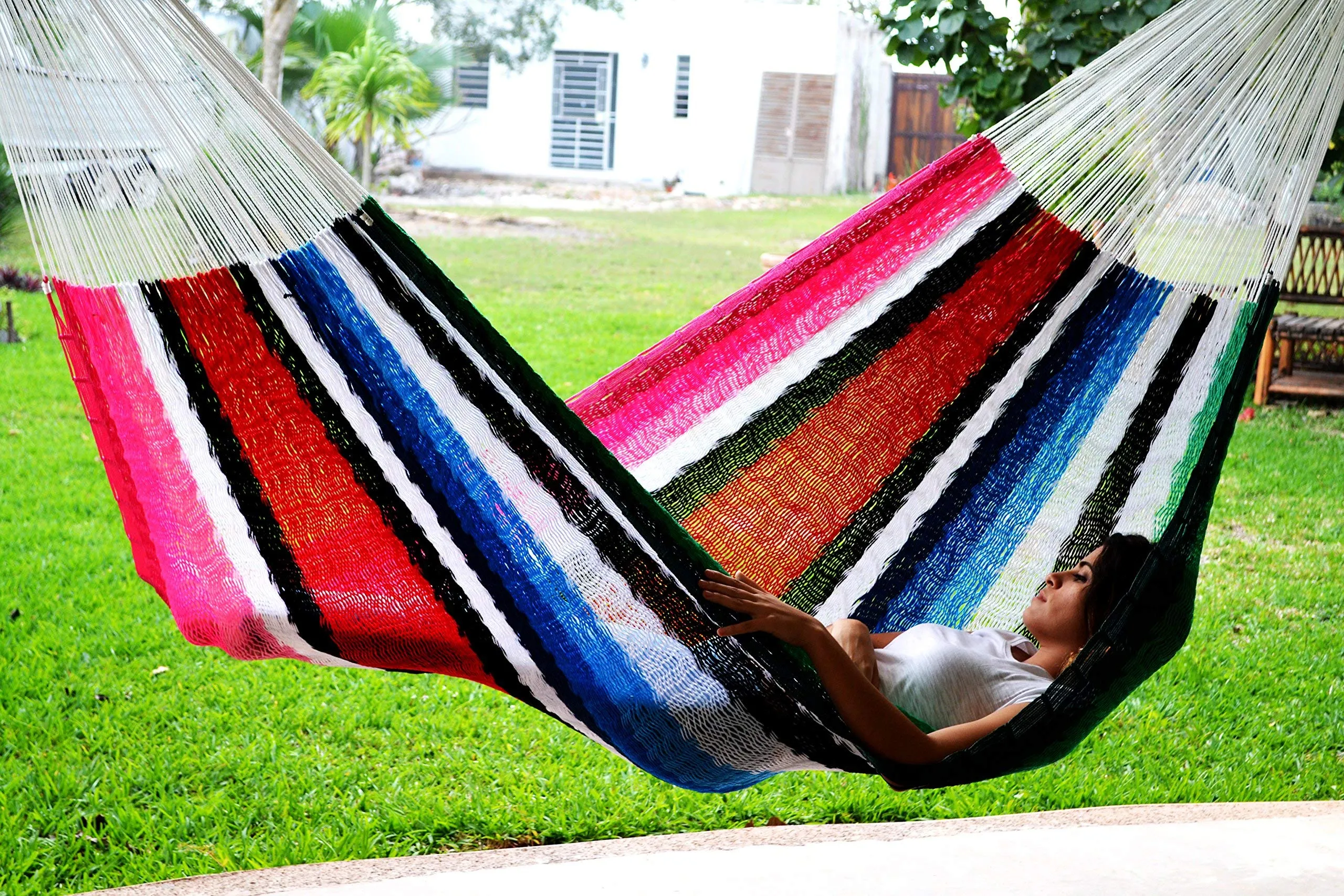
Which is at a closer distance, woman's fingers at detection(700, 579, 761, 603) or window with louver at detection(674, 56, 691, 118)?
woman's fingers at detection(700, 579, 761, 603)

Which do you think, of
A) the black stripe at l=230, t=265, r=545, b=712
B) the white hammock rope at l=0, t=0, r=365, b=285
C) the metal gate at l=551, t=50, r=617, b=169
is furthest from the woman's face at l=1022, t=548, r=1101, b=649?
the metal gate at l=551, t=50, r=617, b=169

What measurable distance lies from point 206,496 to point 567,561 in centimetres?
44

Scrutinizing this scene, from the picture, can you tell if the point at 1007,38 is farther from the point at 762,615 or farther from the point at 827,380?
the point at 762,615

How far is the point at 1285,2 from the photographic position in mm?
1684

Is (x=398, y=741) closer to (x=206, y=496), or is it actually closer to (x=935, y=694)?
(x=206, y=496)

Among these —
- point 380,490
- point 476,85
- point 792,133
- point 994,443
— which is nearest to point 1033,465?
point 994,443

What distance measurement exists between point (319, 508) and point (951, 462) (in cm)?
93

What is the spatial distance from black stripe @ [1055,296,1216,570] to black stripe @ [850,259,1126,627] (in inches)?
5.0

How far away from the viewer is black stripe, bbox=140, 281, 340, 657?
1460mm

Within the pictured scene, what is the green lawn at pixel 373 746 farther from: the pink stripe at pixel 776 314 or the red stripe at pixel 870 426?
the pink stripe at pixel 776 314

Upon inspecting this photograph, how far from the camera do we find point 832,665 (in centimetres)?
134

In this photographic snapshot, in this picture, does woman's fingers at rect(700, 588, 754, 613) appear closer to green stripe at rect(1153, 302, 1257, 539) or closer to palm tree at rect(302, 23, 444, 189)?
green stripe at rect(1153, 302, 1257, 539)

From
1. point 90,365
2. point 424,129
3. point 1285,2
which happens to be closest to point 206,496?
point 90,365

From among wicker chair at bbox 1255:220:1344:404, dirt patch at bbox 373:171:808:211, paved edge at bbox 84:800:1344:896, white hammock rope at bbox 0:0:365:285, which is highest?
white hammock rope at bbox 0:0:365:285
